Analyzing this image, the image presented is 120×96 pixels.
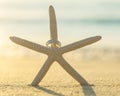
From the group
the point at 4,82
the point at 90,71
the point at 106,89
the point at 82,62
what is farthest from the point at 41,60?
the point at 106,89

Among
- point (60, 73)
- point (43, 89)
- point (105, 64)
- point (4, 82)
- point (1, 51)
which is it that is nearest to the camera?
point (43, 89)

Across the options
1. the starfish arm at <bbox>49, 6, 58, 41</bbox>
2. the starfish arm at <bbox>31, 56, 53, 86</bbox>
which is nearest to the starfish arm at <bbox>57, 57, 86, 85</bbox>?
the starfish arm at <bbox>31, 56, 53, 86</bbox>

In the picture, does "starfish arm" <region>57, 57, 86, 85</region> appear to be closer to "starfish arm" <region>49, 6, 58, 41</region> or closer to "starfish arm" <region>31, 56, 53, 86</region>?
"starfish arm" <region>31, 56, 53, 86</region>

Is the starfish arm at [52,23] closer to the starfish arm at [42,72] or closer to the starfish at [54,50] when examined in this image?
the starfish at [54,50]

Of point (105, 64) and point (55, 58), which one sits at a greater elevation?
point (55, 58)

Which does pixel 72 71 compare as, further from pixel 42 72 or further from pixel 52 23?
pixel 52 23

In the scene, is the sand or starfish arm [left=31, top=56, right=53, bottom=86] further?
starfish arm [left=31, top=56, right=53, bottom=86]

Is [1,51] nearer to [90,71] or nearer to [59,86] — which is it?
[90,71]

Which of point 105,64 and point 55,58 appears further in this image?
point 105,64
